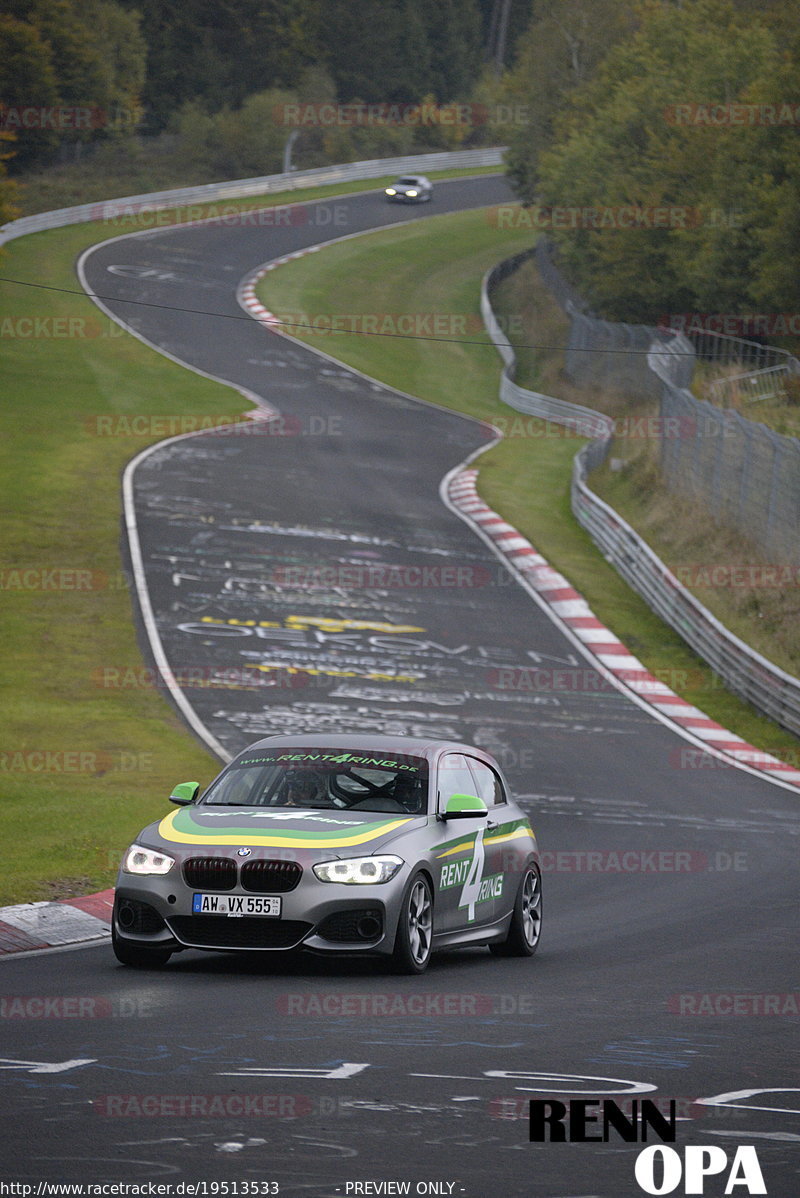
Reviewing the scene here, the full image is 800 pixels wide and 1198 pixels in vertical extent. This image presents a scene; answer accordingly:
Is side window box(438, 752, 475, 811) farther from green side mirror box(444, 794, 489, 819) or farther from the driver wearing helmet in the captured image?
the driver wearing helmet

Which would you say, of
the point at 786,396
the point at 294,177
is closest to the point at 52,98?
the point at 294,177

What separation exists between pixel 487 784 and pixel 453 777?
0.64 meters

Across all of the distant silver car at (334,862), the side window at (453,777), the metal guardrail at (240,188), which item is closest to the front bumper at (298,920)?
the distant silver car at (334,862)

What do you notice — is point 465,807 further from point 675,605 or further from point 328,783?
point 675,605

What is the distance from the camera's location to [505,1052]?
767cm

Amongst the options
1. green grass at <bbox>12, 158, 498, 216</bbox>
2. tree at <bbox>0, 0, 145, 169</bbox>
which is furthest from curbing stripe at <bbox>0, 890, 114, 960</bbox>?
tree at <bbox>0, 0, 145, 169</bbox>

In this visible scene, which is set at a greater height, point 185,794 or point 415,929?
point 185,794

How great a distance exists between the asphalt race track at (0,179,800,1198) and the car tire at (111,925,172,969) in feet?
0.40

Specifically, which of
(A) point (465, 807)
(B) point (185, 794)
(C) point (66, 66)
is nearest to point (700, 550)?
(A) point (465, 807)

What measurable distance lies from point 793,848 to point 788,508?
43.2 ft

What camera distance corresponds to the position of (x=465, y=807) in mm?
10367

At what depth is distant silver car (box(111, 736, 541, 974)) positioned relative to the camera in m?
9.48

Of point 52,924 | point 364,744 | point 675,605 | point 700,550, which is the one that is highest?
point 364,744

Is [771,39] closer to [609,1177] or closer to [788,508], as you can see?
[788,508]
